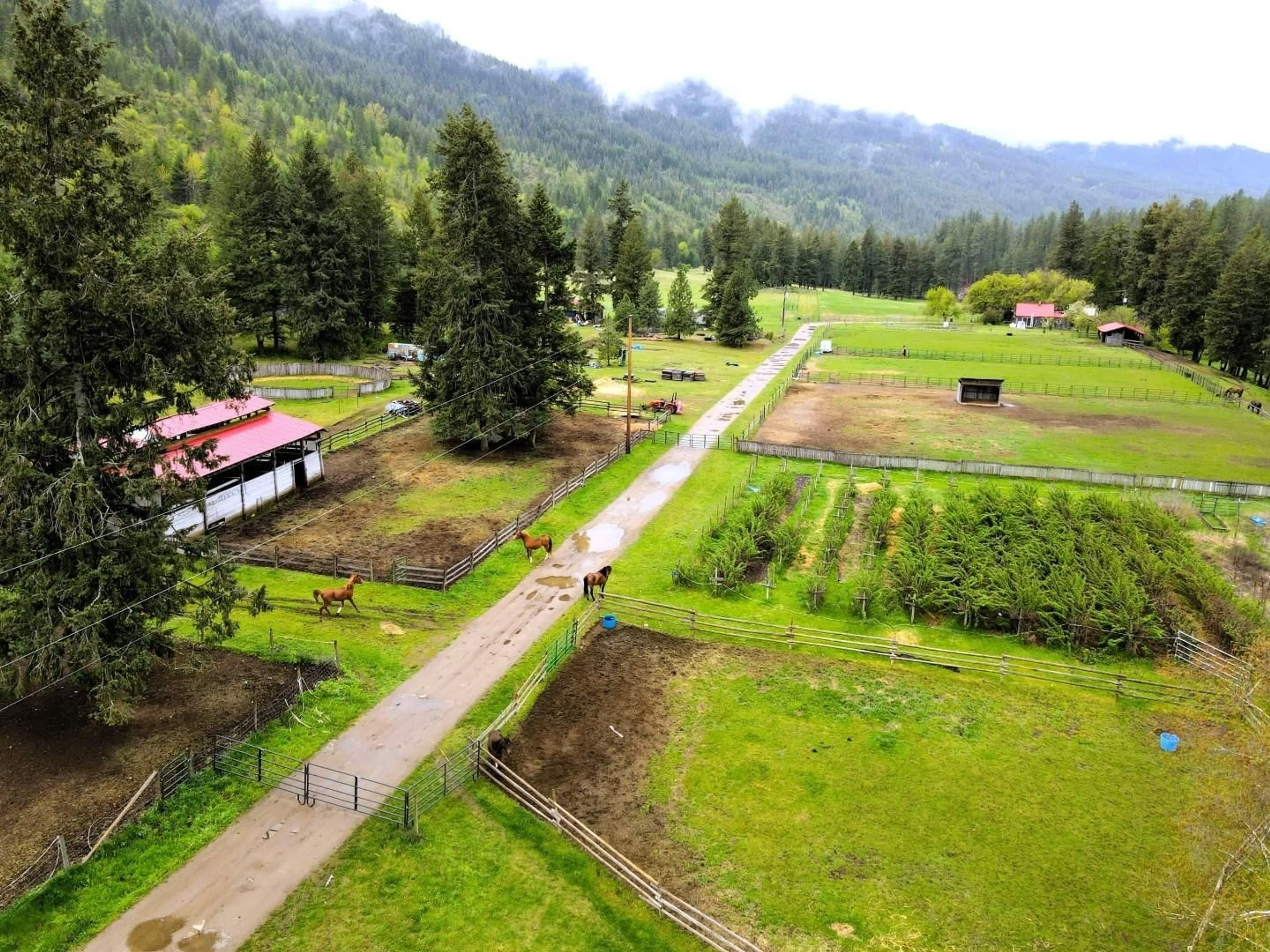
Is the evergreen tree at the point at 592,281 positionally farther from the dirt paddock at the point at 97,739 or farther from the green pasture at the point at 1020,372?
the dirt paddock at the point at 97,739

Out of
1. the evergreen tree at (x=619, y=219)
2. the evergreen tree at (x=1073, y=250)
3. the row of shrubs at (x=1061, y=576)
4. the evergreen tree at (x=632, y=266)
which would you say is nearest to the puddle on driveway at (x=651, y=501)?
the row of shrubs at (x=1061, y=576)

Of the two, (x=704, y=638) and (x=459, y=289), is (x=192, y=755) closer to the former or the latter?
(x=704, y=638)

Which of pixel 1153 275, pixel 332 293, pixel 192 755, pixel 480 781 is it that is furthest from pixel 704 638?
pixel 1153 275

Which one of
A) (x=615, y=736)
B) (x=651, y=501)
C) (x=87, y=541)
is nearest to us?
(x=87, y=541)

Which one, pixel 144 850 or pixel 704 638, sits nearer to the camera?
pixel 144 850

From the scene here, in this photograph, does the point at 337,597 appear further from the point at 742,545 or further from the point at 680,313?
the point at 680,313

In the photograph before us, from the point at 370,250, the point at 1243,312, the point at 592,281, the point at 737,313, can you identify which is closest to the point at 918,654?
the point at 370,250

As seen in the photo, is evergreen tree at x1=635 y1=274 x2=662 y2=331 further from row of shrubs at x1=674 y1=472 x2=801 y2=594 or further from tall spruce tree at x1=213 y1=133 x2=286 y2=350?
row of shrubs at x1=674 y1=472 x2=801 y2=594
